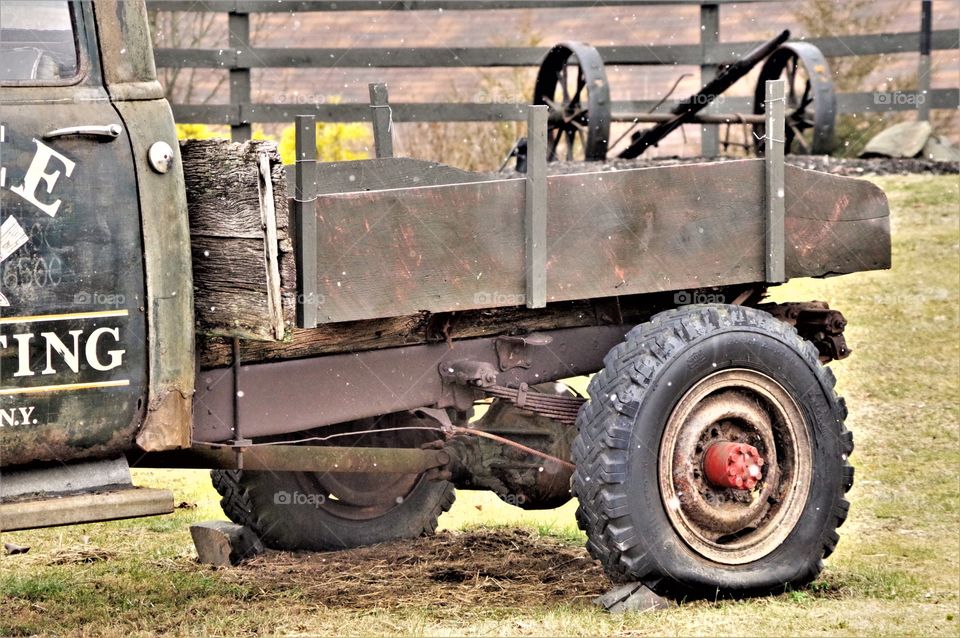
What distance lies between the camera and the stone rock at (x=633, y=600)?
470cm

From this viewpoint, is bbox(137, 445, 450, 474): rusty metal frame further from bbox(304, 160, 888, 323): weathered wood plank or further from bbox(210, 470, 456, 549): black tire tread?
bbox(210, 470, 456, 549): black tire tread

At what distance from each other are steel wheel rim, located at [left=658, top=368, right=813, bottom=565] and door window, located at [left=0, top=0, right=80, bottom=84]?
2.25m

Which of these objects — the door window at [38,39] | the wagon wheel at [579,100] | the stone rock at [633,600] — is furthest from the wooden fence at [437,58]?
the door window at [38,39]

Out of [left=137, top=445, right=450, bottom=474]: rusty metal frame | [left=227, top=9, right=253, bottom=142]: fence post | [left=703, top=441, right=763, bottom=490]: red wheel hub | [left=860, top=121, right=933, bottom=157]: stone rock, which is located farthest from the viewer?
[left=860, top=121, right=933, bottom=157]: stone rock

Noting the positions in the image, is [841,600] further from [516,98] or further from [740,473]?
[516,98]

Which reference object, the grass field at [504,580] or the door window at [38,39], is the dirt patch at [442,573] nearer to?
the grass field at [504,580]

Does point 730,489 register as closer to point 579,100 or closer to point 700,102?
point 700,102

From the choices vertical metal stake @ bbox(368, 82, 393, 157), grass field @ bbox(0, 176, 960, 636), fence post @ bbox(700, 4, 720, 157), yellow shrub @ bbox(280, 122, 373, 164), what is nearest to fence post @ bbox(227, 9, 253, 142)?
yellow shrub @ bbox(280, 122, 373, 164)

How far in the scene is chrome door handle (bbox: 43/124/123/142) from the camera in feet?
13.3

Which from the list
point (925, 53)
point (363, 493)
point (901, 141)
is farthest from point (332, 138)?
point (363, 493)

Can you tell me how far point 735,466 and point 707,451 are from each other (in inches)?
4.9

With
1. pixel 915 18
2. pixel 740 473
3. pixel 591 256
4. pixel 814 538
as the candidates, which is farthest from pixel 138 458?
pixel 915 18

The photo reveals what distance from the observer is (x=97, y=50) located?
423cm

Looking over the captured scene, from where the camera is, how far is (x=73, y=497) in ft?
13.6
